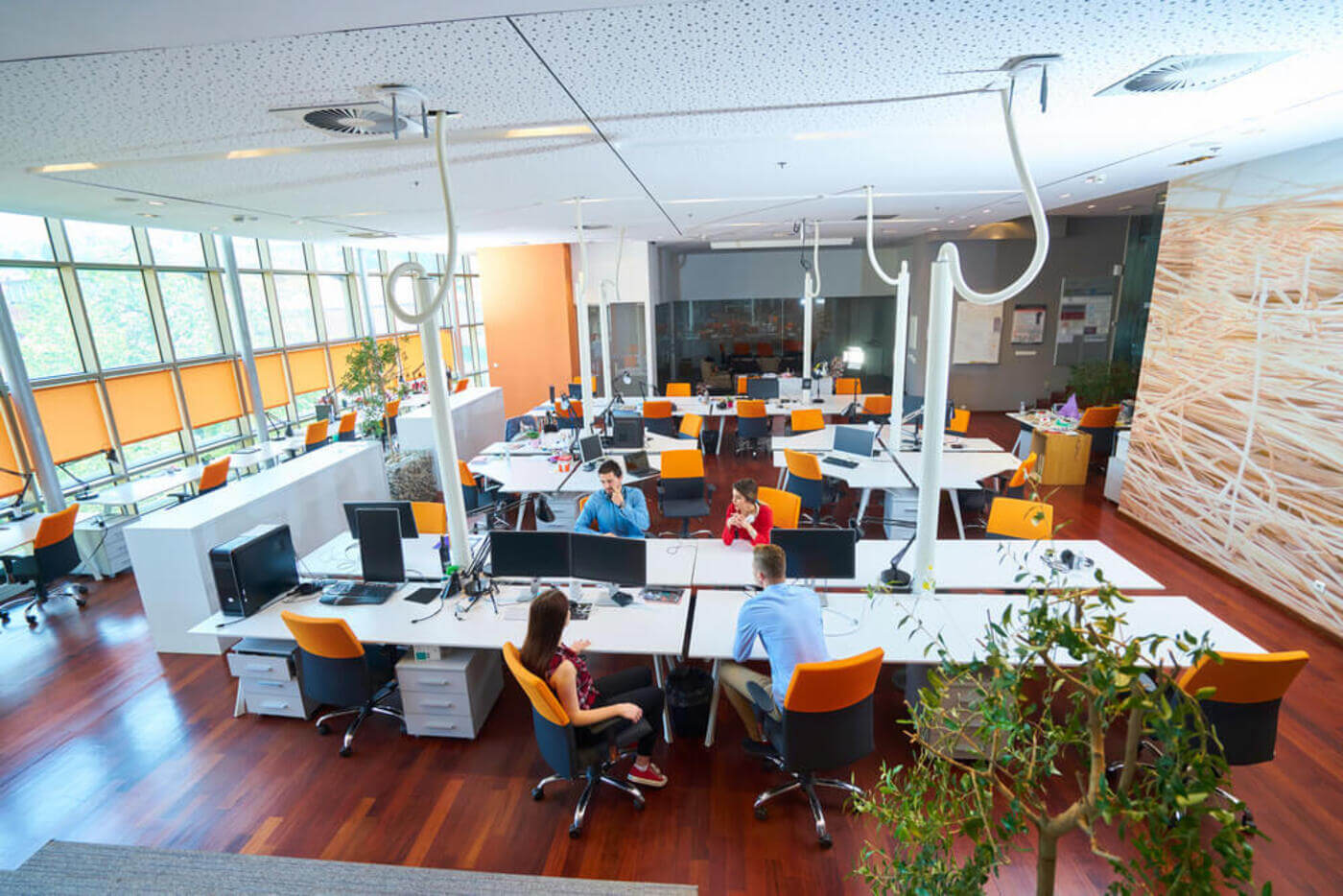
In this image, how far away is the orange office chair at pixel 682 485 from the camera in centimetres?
606

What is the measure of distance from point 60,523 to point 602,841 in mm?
5870

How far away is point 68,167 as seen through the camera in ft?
11.5

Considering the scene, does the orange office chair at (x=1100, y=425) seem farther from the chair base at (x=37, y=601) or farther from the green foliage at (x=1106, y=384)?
the chair base at (x=37, y=601)

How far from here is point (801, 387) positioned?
9.86 m

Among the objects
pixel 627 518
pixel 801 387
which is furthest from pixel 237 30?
pixel 801 387

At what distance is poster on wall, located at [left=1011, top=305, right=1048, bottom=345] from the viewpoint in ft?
38.0

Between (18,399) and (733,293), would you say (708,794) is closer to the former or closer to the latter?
(18,399)

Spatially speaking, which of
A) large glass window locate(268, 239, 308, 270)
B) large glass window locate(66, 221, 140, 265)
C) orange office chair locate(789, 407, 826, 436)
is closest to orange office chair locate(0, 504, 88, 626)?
large glass window locate(66, 221, 140, 265)

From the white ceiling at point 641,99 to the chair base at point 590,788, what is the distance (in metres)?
3.19

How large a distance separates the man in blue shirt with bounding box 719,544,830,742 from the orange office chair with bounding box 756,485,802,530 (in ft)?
5.43

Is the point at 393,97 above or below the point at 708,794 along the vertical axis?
above

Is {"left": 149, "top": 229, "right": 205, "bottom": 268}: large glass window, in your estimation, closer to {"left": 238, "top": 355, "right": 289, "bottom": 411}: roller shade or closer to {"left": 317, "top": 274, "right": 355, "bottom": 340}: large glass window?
{"left": 238, "top": 355, "right": 289, "bottom": 411}: roller shade

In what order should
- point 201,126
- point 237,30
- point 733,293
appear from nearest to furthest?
point 237,30, point 201,126, point 733,293

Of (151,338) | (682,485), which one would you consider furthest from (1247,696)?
(151,338)
